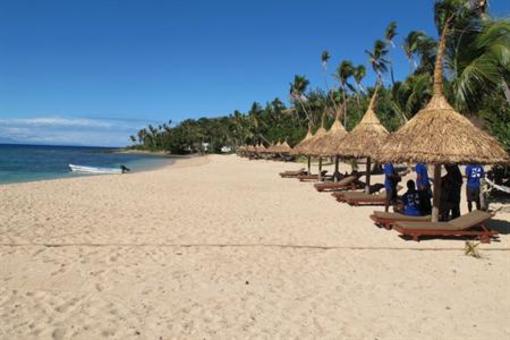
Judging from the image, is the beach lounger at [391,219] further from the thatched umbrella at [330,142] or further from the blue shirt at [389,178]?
the thatched umbrella at [330,142]

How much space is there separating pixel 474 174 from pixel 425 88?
10226mm

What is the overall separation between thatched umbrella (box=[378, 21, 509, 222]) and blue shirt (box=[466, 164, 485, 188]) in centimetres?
122

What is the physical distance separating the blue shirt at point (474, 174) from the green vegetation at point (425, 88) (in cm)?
246

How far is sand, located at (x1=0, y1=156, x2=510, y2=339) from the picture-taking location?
4.30 meters

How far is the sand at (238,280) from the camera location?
14.1 feet

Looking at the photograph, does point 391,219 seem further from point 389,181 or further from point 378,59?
point 378,59

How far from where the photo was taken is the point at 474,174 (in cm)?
992

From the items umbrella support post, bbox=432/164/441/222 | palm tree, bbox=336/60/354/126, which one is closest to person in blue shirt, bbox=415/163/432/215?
umbrella support post, bbox=432/164/441/222

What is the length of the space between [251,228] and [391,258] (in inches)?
125

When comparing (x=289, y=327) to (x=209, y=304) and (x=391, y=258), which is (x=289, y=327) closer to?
(x=209, y=304)

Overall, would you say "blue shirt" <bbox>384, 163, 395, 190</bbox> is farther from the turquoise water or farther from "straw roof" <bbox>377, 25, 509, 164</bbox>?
the turquoise water

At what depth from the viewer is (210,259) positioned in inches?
265

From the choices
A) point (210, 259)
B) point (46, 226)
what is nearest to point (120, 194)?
point (46, 226)

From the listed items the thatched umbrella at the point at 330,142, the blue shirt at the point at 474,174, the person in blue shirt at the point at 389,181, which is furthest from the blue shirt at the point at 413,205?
the thatched umbrella at the point at 330,142
